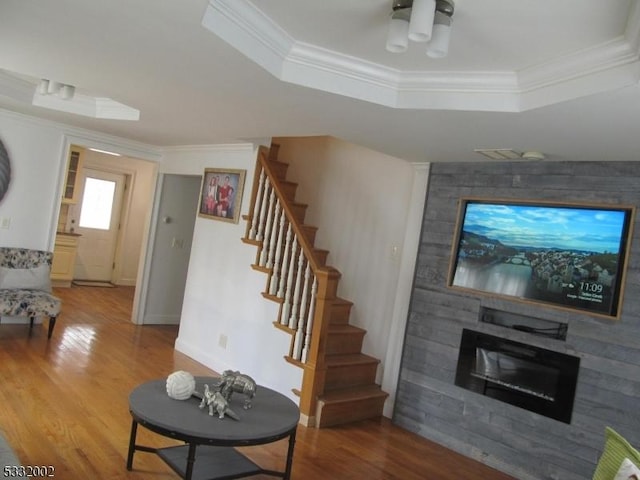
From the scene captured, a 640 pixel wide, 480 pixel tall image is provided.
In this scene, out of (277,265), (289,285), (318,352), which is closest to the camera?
(318,352)

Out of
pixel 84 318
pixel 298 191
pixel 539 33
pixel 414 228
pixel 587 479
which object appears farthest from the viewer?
pixel 84 318

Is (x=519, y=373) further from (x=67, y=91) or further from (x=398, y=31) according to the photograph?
(x=67, y=91)

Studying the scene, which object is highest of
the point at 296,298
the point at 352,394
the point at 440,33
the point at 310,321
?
the point at 440,33

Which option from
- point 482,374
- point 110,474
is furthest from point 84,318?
point 482,374

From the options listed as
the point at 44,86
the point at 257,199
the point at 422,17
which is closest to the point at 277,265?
the point at 257,199

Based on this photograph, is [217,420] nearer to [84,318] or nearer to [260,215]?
[260,215]

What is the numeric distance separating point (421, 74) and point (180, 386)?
205 cm

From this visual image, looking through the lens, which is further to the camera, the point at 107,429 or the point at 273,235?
the point at 273,235

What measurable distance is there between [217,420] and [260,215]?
2503 mm

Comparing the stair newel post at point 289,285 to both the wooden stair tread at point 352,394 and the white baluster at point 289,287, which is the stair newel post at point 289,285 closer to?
the white baluster at point 289,287

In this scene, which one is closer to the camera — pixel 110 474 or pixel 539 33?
pixel 539 33

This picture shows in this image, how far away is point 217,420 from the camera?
241 centimetres

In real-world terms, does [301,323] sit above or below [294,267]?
below

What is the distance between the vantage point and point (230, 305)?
4.86 m
